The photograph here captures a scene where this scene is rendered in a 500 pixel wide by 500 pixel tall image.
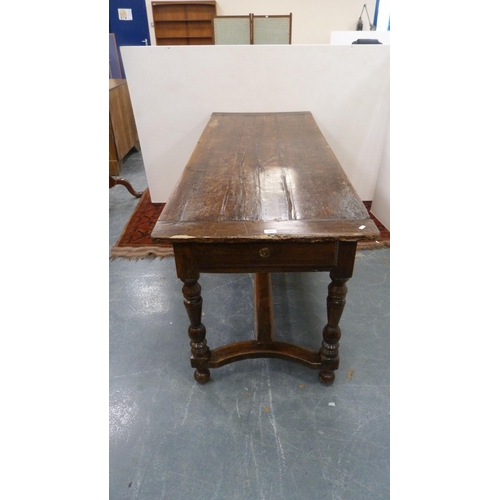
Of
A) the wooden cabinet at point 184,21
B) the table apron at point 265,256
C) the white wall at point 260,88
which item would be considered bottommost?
the table apron at point 265,256

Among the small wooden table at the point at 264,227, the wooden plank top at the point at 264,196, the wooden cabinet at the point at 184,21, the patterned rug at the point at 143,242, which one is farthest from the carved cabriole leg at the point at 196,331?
the wooden cabinet at the point at 184,21

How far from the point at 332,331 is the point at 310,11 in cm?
599

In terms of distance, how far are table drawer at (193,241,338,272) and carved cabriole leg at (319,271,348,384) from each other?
0.09 metres

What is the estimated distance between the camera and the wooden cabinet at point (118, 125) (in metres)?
3.13

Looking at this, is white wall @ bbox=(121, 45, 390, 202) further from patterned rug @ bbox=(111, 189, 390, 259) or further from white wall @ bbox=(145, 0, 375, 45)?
white wall @ bbox=(145, 0, 375, 45)

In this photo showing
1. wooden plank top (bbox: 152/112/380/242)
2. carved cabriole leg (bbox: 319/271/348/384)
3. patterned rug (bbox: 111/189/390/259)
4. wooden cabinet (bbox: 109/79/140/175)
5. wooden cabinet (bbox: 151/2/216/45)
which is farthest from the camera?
wooden cabinet (bbox: 151/2/216/45)

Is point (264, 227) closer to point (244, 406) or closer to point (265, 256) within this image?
point (265, 256)

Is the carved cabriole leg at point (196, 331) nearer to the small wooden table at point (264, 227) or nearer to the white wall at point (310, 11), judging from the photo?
the small wooden table at point (264, 227)

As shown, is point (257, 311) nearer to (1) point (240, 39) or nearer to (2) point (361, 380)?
(2) point (361, 380)

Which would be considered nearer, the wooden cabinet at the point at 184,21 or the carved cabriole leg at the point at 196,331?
the carved cabriole leg at the point at 196,331

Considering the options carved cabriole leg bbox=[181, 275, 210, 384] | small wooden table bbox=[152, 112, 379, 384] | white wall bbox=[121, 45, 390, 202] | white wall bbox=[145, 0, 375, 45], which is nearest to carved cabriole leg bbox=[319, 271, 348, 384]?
small wooden table bbox=[152, 112, 379, 384]

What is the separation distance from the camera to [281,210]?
1.07 meters

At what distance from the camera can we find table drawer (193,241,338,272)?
3.23ft

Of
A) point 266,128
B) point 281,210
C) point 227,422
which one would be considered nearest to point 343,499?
point 227,422
